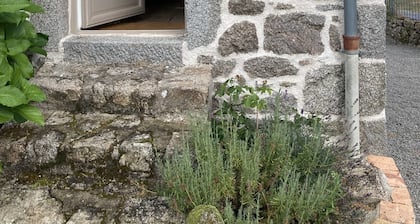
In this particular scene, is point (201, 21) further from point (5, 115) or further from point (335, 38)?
point (5, 115)

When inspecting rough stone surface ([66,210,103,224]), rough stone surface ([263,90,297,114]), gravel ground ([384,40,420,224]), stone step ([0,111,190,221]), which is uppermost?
rough stone surface ([263,90,297,114])

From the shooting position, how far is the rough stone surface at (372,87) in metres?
3.08

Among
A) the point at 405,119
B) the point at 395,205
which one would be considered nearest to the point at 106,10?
the point at 395,205

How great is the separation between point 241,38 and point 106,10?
1231 millimetres

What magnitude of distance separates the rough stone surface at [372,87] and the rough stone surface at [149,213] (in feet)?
4.73

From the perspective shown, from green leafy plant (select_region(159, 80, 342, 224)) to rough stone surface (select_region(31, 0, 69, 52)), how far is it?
1.22 m

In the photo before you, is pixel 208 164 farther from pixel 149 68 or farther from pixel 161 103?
pixel 149 68

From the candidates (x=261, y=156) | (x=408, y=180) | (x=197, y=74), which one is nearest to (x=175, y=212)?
(x=261, y=156)

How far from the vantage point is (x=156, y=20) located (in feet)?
14.4

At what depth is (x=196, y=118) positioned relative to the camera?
8.84 ft

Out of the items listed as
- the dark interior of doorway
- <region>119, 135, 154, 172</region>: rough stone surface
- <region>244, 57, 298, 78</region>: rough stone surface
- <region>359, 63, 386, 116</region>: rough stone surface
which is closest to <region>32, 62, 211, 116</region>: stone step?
<region>244, 57, 298, 78</region>: rough stone surface

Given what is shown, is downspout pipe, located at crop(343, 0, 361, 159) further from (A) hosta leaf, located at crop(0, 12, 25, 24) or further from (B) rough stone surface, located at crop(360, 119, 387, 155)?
(A) hosta leaf, located at crop(0, 12, 25, 24)

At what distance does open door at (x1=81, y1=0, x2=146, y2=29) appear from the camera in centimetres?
357

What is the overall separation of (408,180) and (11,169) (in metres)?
2.84
